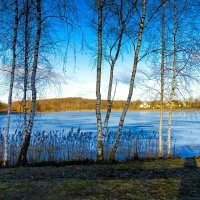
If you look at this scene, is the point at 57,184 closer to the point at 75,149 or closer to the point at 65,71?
the point at 65,71

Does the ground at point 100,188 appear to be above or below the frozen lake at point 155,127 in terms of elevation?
above

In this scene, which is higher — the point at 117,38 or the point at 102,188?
the point at 117,38

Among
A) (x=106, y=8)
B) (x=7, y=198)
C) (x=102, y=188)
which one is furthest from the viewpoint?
(x=106, y=8)

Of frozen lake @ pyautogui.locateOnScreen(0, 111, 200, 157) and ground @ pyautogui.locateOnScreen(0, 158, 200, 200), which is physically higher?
ground @ pyautogui.locateOnScreen(0, 158, 200, 200)

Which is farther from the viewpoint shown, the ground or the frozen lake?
the frozen lake

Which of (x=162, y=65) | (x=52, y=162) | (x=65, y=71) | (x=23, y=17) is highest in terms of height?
(x=23, y=17)

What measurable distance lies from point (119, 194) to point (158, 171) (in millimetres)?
4070

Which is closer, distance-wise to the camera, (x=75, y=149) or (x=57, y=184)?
(x=57, y=184)

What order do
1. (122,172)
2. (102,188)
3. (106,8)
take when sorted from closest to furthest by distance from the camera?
(102,188), (122,172), (106,8)

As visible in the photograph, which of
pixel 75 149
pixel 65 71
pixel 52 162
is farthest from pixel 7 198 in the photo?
pixel 75 149

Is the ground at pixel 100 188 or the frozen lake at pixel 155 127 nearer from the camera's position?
the ground at pixel 100 188

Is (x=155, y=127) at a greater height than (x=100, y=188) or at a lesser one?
lesser

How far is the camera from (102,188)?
290 inches

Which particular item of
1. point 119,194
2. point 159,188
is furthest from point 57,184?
point 159,188
